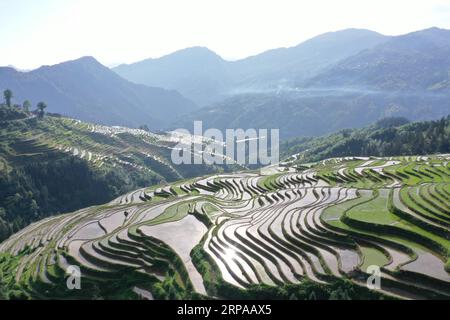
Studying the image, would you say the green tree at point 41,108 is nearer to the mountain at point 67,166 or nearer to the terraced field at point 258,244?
the mountain at point 67,166

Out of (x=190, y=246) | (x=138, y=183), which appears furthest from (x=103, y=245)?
(x=138, y=183)

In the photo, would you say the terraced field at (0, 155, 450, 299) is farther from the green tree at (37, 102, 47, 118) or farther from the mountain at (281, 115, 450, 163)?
the green tree at (37, 102, 47, 118)

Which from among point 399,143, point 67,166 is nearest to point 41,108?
point 67,166

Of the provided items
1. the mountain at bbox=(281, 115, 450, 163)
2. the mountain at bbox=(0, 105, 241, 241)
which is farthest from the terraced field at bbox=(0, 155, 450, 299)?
the mountain at bbox=(281, 115, 450, 163)

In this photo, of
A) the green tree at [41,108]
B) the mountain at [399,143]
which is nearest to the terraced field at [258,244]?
the mountain at [399,143]

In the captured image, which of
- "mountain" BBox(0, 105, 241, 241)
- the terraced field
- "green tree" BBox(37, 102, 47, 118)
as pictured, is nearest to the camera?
the terraced field

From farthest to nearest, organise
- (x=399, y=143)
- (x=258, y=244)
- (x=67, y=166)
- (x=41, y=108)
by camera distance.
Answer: (x=41, y=108)
(x=399, y=143)
(x=67, y=166)
(x=258, y=244)

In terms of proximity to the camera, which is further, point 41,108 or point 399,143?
point 41,108

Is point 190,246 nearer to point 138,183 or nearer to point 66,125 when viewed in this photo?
point 138,183

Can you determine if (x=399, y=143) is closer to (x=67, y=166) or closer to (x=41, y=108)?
(x=67, y=166)

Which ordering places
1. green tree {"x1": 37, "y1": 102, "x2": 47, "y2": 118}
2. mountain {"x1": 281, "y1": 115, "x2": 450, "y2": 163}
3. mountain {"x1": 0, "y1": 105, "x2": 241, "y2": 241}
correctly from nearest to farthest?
mountain {"x1": 0, "y1": 105, "x2": 241, "y2": 241}
mountain {"x1": 281, "y1": 115, "x2": 450, "y2": 163}
green tree {"x1": 37, "y1": 102, "x2": 47, "y2": 118}
